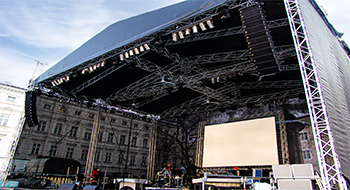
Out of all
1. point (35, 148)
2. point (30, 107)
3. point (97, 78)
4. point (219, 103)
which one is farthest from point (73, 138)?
point (219, 103)

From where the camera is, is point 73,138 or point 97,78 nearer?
point 97,78

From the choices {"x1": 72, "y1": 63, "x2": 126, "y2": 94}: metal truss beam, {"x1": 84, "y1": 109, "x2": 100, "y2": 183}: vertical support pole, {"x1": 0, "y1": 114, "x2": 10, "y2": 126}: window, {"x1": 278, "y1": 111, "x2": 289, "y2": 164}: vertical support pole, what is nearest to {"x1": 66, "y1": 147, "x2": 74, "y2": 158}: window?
{"x1": 0, "y1": 114, "x2": 10, "y2": 126}: window

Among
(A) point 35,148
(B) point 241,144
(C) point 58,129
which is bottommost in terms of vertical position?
A: (A) point 35,148

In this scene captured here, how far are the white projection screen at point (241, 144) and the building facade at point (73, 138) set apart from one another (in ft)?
22.4

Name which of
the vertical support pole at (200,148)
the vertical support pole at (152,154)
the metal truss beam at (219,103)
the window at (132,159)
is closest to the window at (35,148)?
the window at (132,159)

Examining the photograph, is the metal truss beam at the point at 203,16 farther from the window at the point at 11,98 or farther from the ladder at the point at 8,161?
the window at the point at 11,98

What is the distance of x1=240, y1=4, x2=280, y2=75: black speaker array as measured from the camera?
5496 millimetres

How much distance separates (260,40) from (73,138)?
64.4ft

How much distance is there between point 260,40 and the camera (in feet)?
18.4

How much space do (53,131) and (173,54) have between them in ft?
52.7

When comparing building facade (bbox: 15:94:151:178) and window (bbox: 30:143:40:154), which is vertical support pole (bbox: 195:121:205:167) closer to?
building facade (bbox: 15:94:151:178)

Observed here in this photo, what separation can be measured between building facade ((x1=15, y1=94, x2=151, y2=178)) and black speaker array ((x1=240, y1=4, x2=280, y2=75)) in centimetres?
1301

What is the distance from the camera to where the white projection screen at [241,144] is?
10.4 meters

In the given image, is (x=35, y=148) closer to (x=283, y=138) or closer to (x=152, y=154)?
(x=152, y=154)
